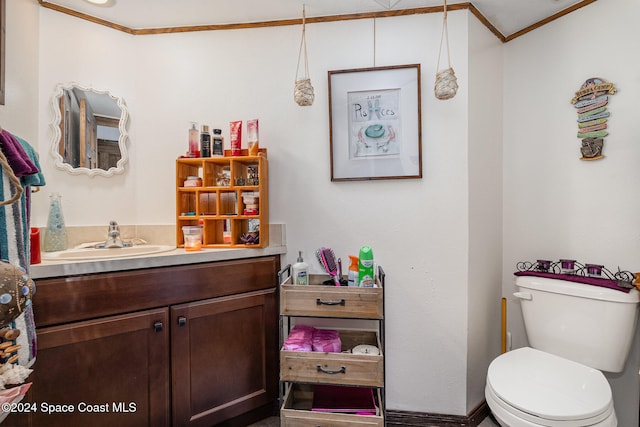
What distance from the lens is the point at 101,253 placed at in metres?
1.54

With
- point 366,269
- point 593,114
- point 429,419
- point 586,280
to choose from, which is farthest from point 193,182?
point 593,114

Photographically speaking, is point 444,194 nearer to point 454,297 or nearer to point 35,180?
point 454,297

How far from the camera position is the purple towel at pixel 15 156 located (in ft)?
2.76

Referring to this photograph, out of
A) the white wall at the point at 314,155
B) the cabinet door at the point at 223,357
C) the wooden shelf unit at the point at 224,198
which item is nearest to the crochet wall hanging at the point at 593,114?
the white wall at the point at 314,155

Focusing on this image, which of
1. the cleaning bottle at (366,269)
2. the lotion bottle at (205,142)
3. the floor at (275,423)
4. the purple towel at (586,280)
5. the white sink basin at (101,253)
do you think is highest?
the lotion bottle at (205,142)

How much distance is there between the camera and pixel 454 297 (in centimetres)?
161

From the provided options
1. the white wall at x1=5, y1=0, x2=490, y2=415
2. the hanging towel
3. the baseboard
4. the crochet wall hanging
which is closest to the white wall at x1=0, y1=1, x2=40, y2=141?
the white wall at x1=5, y1=0, x2=490, y2=415

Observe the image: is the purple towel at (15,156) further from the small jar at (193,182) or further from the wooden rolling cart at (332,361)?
the wooden rolling cart at (332,361)

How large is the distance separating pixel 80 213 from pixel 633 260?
2831 millimetres

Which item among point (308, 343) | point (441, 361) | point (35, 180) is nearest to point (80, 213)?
point (35, 180)

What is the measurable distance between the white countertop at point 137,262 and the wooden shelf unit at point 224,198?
0.21 ft

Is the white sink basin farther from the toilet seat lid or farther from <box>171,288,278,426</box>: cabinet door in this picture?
the toilet seat lid

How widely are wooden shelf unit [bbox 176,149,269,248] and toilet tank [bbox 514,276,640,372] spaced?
1.41 metres

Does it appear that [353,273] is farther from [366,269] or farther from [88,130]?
[88,130]
